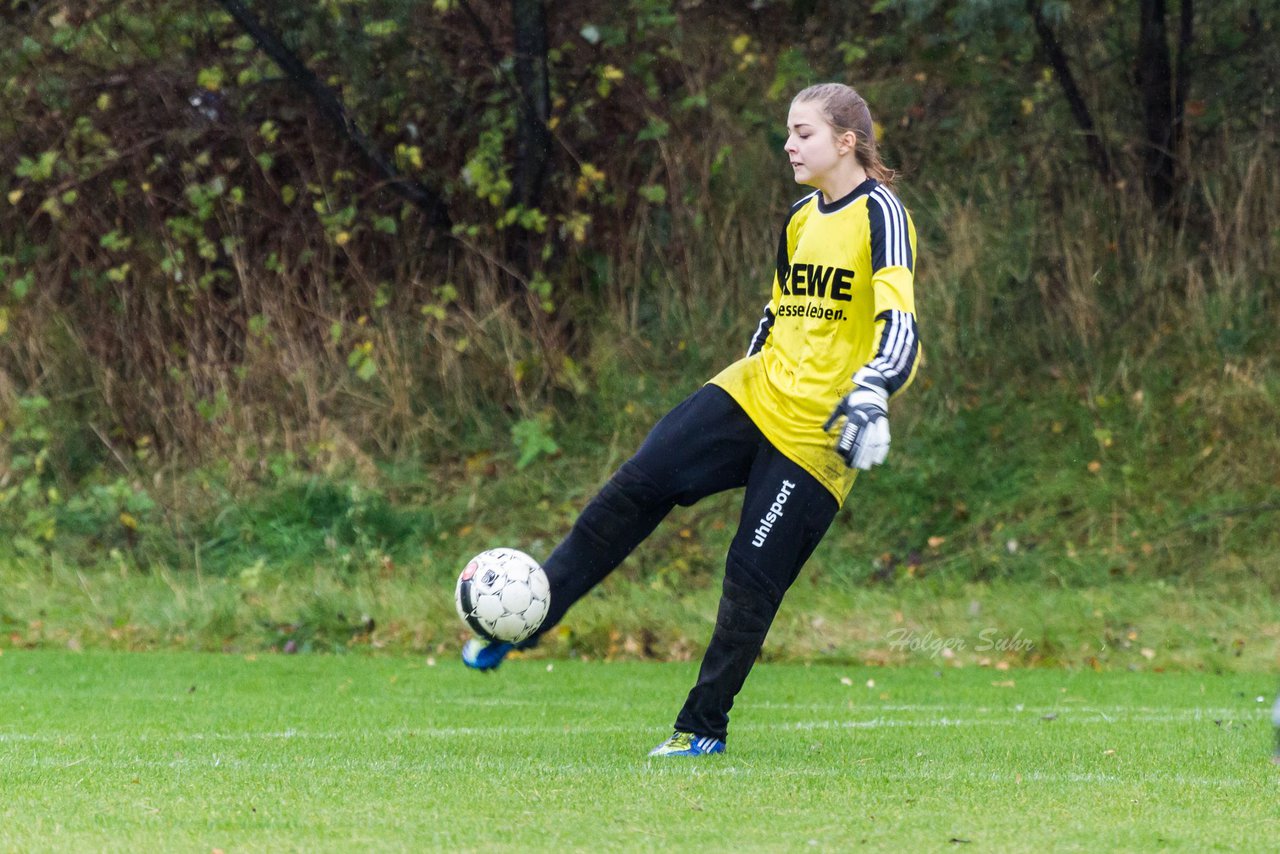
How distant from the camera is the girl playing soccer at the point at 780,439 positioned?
5.82 m

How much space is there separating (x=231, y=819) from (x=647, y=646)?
6.20m

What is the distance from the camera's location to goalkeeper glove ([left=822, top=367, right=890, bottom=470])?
5.32 m

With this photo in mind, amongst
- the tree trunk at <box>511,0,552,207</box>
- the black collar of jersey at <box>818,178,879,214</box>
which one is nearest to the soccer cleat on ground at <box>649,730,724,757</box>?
the black collar of jersey at <box>818,178,879,214</box>

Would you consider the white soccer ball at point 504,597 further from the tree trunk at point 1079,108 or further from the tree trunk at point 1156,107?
the tree trunk at point 1156,107

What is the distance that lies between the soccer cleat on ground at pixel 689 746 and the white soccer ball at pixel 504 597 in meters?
0.62

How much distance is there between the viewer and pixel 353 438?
14094 millimetres

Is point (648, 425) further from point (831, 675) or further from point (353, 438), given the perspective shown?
point (831, 675)

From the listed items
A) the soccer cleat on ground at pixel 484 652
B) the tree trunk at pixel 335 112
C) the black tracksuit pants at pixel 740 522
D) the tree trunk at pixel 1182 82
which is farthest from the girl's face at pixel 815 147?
the tree trunk at pixel 1182 82

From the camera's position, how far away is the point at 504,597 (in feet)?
18.7

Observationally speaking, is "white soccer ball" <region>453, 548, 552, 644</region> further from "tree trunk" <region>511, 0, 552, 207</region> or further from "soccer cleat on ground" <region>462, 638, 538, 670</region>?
"tree trunk" <region>511, 0, 552, 207</region>

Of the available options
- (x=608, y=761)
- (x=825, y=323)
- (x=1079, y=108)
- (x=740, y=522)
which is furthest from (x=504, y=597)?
(x=1079, y=108)

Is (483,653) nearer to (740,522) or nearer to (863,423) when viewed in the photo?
(740,522)

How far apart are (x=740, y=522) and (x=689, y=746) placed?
0.78 metres

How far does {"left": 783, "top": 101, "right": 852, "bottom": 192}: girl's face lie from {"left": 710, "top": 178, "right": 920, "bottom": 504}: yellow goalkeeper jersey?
128 millimetres
